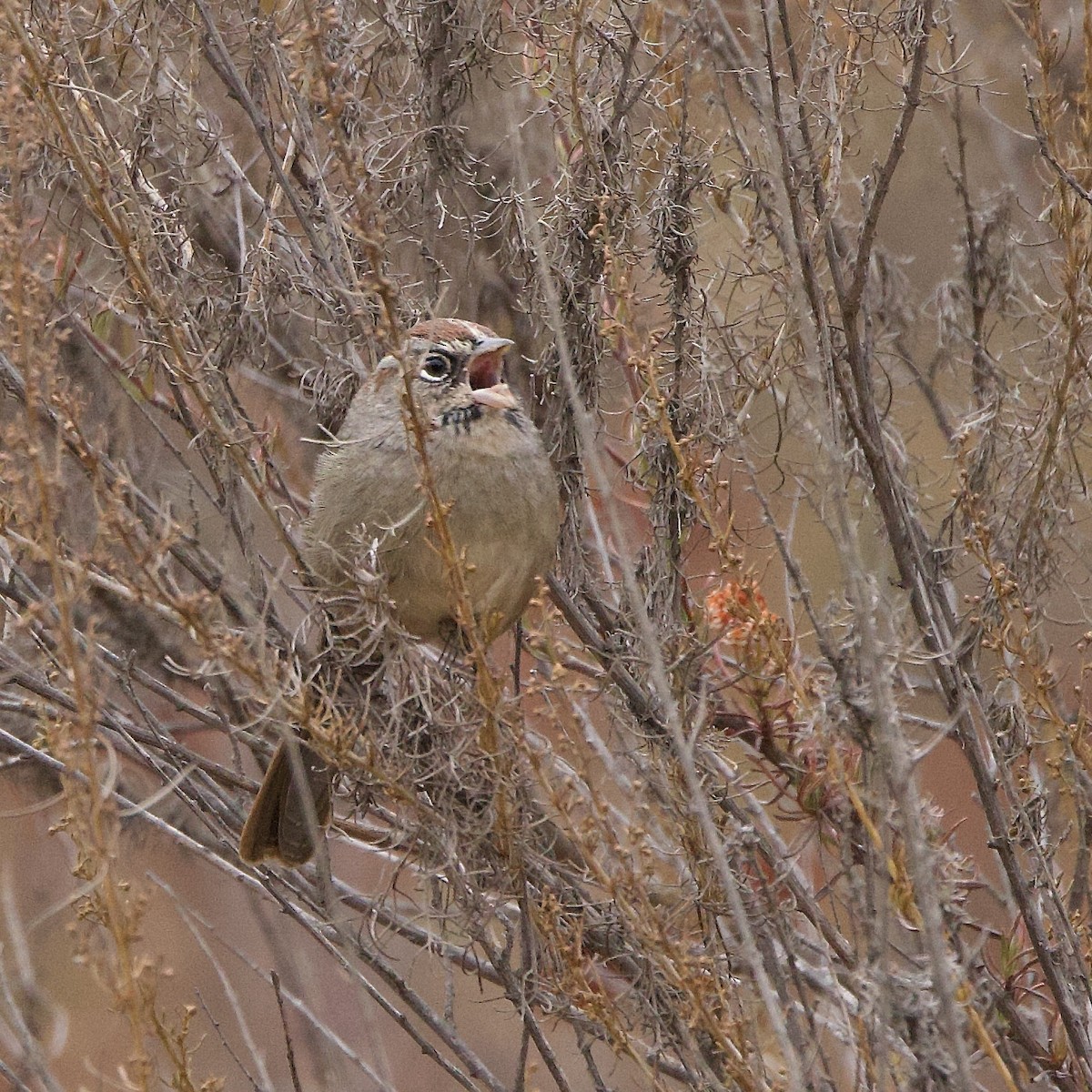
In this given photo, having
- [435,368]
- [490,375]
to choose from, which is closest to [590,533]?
[490,375]

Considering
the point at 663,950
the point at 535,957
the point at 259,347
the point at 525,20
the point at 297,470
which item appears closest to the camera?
the point at 663,950

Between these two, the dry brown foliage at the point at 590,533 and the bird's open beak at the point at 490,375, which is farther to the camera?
the bird's open beak at the point at 490,375

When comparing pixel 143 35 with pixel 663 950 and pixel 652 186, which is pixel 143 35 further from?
pixel 663 950

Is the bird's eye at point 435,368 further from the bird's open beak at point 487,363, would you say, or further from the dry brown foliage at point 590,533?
the dry brown foliage at point 590,533

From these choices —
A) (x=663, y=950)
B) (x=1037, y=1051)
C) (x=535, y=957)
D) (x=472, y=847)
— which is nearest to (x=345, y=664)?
(x=472, y=847)

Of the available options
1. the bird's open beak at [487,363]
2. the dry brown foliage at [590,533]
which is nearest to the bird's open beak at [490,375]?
the bird's open beak at [487,363]

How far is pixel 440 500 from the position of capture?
132 inches

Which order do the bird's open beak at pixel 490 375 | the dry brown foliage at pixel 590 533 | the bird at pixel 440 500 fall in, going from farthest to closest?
the bird's open beak at pixel 490 375, the bird at pixel 440 500, the dry brown foliage at pixel 590 533

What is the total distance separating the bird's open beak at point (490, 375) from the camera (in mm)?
3451

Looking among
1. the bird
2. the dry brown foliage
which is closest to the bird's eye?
the bird

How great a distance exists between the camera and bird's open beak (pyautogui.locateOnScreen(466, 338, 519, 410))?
3451 mm

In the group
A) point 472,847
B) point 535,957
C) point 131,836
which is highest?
point 472,847

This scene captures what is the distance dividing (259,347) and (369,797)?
1085mm

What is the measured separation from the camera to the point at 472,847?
2.85 metres
